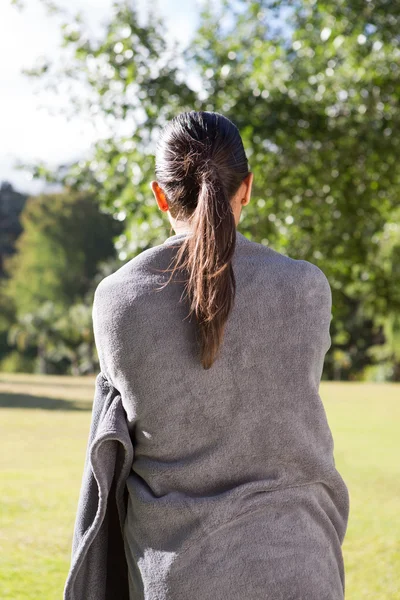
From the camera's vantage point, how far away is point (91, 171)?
6.81m

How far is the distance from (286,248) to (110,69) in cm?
193

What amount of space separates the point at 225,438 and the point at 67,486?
27.7ft

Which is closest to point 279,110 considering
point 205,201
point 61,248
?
point 205,201

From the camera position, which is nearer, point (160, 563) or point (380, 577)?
point (160, 563)

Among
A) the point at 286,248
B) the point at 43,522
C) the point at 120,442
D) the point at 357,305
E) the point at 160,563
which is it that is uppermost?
the point at 120,442

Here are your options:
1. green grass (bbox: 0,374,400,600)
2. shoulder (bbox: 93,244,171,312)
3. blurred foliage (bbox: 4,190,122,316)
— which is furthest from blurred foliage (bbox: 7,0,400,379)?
blurred foliage (bbox: 4,190,122,316)

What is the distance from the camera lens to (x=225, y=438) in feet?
4.70

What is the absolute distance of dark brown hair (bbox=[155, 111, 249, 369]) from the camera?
1411 mm

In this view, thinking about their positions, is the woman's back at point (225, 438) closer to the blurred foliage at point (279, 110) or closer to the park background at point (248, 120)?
the park background at point (248, 120)

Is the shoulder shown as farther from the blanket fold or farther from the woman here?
the blanket fold

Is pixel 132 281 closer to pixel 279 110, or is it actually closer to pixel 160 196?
pixel 160 196

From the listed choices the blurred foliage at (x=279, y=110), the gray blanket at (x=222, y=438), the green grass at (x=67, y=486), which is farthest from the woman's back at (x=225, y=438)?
the blurred foliage at (x=279, y=110)

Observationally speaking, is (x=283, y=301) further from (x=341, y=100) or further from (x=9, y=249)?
(x=9, y=249)

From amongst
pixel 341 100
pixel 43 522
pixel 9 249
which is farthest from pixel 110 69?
pixel 9 249
